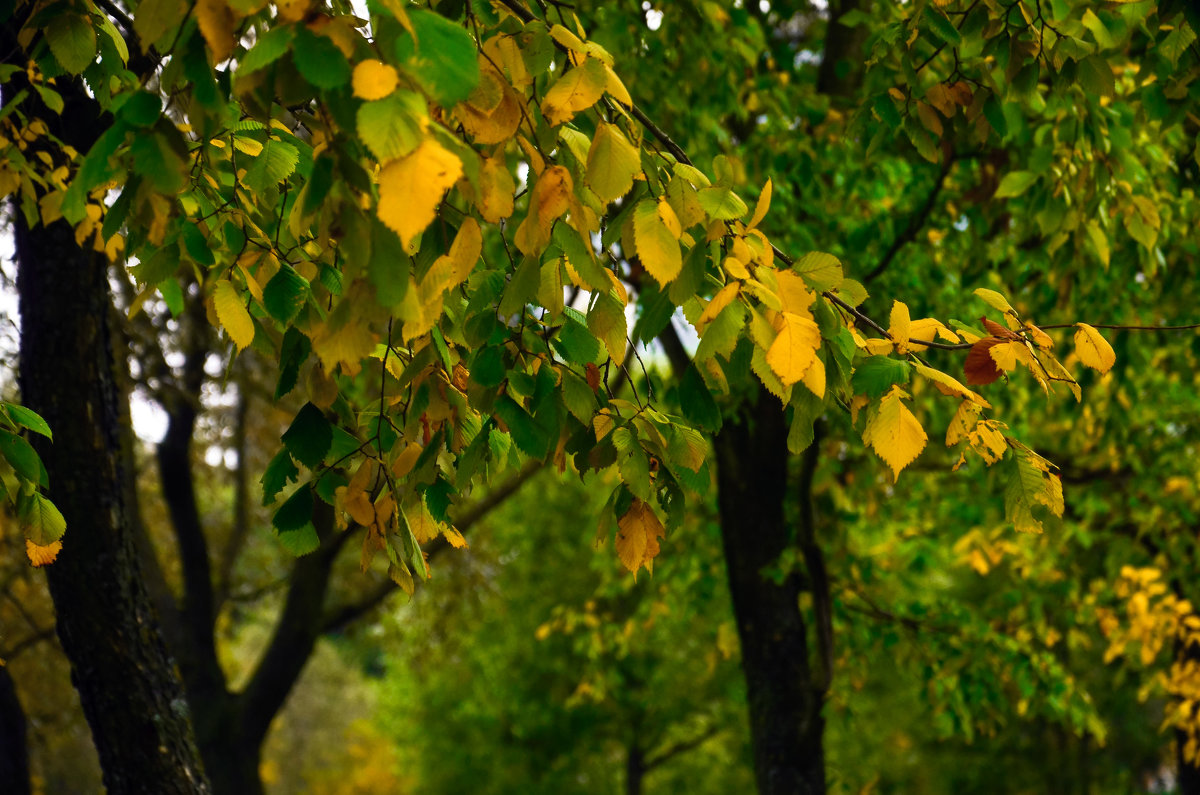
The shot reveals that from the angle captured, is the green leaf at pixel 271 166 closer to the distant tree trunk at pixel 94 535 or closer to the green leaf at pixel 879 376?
the green leaf at pixel 879 376

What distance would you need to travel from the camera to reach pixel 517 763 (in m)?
17.2

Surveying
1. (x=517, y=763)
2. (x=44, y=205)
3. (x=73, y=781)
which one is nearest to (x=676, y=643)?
(x=517, y=763)

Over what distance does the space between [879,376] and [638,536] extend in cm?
57

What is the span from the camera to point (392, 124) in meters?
1.25

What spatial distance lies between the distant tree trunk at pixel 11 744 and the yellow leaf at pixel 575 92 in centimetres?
666

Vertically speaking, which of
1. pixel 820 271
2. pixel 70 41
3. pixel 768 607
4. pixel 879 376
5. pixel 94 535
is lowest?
pixel 879 376

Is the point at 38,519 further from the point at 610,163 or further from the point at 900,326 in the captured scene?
the point at 900,326

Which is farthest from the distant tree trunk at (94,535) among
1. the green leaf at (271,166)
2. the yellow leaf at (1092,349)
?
the yellow leaf at (1092,349)

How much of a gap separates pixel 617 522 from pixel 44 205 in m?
2.42

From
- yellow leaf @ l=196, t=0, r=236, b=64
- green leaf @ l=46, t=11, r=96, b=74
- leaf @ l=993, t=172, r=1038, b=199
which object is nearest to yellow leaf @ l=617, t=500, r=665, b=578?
yellow leaf @ l=196, t=0, r=236, b=64

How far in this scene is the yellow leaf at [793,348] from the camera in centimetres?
161

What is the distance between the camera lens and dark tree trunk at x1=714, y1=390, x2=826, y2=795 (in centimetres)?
552

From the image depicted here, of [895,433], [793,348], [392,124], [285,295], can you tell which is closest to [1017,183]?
[895,433]

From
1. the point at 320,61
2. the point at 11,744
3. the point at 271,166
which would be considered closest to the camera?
the point at 320,61
